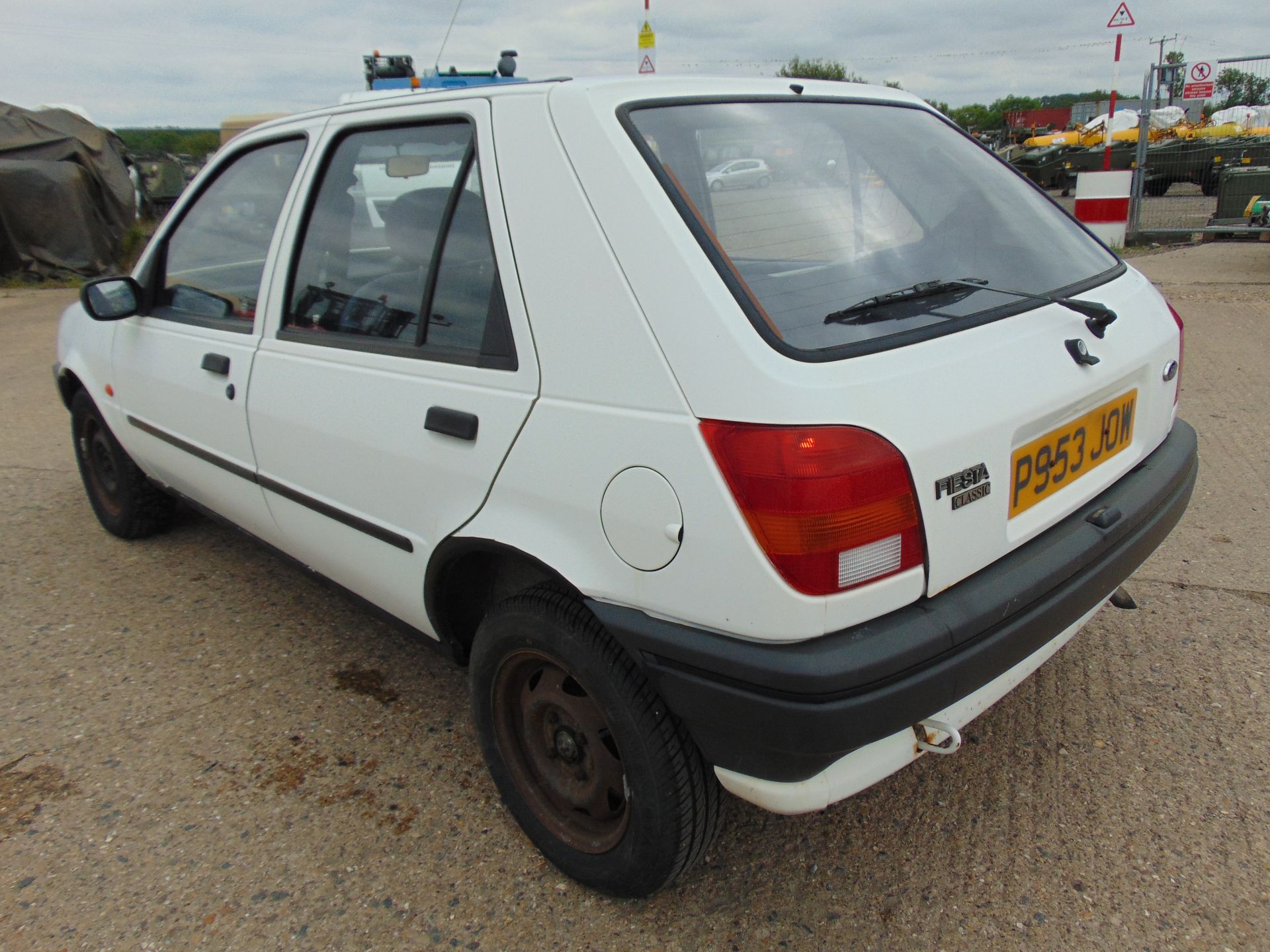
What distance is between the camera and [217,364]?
2.77 m

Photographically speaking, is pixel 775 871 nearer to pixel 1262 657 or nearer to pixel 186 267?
pixel 1262 657

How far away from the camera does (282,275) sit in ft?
8.50

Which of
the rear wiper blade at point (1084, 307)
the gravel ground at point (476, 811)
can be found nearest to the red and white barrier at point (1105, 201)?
the gravel ground at point (476, 811)

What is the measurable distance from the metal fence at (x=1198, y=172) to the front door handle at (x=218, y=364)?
11.4 meters

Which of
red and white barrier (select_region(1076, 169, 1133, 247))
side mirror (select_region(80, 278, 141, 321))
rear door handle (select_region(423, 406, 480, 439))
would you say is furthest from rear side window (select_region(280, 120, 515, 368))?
red and white barrier (select_region(1076, 169, 1133, 247))

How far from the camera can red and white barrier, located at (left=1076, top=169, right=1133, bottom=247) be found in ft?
34.8

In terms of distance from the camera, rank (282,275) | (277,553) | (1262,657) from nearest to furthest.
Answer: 1. (282,275)
2. (1262,657)
3. (277,553)

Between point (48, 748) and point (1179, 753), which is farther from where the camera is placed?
point (48, 748)

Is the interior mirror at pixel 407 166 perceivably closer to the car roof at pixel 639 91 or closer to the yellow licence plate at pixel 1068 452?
the car roof at pixel 639 91

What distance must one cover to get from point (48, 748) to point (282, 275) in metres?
1.51

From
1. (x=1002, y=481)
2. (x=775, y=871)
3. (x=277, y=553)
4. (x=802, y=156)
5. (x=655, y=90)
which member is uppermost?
(x=655, y=90)

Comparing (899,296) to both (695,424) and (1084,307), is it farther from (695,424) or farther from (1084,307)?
(695,424)

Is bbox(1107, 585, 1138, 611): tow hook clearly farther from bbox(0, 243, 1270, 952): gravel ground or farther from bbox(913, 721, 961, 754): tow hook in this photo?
bbox(913, 721, 961, 754): tow hook

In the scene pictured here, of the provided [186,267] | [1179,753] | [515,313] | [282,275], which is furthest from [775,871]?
[186,267]
